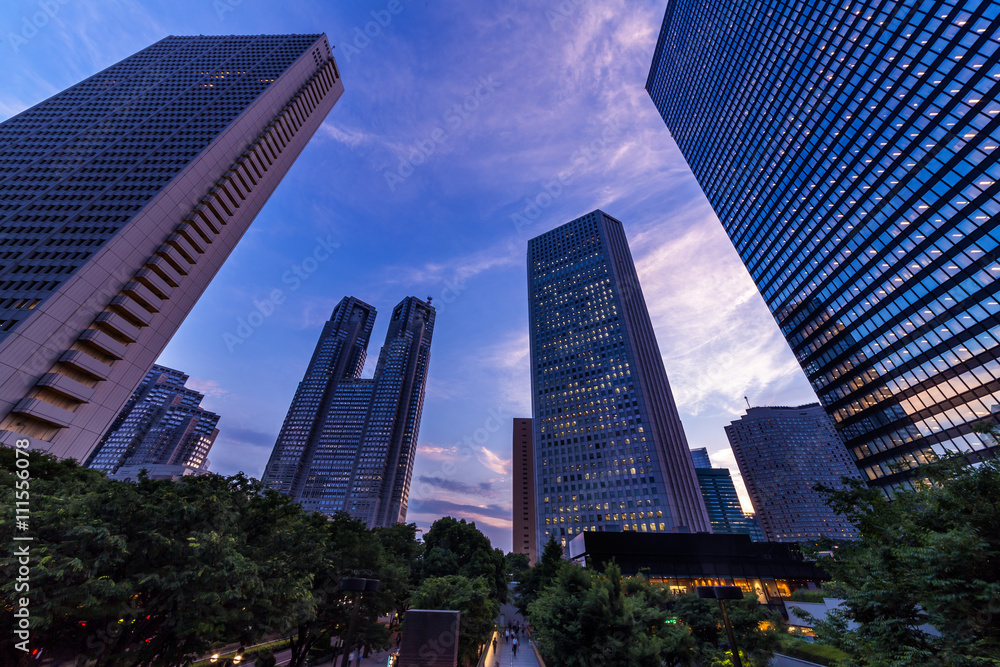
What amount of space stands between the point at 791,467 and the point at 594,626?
206m

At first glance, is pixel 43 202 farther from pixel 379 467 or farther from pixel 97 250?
pixel 379 467

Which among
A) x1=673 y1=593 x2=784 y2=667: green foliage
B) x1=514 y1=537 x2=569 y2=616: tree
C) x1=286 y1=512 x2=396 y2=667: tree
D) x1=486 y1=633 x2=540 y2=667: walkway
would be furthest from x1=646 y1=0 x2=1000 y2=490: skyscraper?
x1=286 y1=512 x2=396 y2=667: tree

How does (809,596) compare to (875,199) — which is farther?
(875,199)

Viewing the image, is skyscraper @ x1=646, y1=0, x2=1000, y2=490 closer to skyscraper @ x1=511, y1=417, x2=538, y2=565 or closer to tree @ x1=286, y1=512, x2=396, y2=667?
tree @ x1=286, y1=512, x2=396, y2=667

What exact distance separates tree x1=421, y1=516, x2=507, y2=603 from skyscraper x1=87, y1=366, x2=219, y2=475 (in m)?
178

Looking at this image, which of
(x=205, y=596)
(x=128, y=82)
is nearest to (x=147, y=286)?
(x=205, y=596)

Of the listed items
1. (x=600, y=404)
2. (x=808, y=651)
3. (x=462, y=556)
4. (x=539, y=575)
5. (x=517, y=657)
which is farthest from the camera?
(x=600, y=404)

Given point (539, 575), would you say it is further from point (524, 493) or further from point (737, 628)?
point (524, 493)

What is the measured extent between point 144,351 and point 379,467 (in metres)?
143

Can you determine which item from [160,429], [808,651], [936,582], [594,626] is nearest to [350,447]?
[160,429]

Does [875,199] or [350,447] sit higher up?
[350,447]

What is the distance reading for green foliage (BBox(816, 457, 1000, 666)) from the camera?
30.1 ft

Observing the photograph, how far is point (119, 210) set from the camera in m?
46.9

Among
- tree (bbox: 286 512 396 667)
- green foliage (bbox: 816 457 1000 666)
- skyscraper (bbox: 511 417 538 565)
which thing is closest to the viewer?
green foliage (bbox: 816 457 1000 666)
